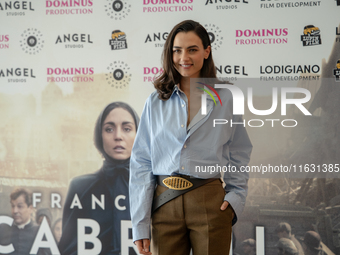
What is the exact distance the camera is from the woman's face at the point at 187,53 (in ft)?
4.52

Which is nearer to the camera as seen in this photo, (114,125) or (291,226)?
(291,226)

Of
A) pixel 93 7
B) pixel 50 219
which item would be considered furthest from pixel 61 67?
pixel 50 219

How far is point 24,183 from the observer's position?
2.72 m

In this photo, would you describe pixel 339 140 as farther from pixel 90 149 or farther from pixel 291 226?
pixel 90 149

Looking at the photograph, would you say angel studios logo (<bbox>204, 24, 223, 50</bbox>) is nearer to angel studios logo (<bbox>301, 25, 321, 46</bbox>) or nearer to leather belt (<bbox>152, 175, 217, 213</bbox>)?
angel studios logo (<bbox>301, 25, 321, 46</bbox>)

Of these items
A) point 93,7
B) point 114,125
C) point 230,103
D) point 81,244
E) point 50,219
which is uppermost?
point 93,7

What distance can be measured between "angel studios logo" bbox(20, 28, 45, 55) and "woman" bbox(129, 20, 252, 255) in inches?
66.0

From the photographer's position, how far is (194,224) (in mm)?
1340

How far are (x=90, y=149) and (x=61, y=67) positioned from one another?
2.35 ft

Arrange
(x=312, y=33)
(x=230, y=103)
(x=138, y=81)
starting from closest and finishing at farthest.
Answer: (x=230, y=103)
(x=312, y=33)
(x=138, y=81)

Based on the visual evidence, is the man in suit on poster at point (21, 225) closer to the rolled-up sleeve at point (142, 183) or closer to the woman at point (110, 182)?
the woman at point (110, 182)

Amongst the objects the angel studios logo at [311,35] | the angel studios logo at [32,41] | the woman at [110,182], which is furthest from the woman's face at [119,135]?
the angel studios logo at [311,35]

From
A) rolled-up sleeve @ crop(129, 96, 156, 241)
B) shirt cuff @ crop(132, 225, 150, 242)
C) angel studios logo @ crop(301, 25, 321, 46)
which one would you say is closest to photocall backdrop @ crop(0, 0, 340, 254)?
angel studios logo @ crop(301, 25, 321, 46)

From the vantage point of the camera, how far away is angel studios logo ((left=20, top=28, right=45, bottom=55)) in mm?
2699
